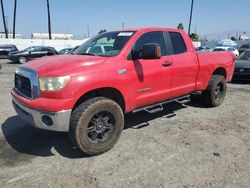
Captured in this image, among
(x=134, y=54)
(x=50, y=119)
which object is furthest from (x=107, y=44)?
(x=50, y=119)

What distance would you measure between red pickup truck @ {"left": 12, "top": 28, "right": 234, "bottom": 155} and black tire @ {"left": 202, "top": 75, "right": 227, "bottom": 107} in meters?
0.98

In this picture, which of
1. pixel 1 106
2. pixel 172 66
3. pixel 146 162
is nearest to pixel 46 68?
pixel 146 162

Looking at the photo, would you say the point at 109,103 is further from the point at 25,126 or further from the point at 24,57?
the point at 24,57

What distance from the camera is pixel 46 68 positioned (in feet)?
13.0

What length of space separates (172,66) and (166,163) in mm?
2086

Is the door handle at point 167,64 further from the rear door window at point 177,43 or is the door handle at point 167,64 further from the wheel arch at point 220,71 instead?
the wheel arch at point 220,71

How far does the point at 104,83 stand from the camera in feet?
13.7

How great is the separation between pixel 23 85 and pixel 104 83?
1294mm

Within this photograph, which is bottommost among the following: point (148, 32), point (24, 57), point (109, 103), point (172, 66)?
point (24, 57)

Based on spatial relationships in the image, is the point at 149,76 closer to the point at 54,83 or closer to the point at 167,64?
the point at 167,64

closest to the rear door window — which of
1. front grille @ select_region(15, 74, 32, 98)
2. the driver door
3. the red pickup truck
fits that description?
the red pickup truck

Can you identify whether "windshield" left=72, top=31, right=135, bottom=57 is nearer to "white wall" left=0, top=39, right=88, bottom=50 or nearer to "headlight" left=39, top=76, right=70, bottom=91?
"headlight" left=39, top=76, right=70, bottom=91

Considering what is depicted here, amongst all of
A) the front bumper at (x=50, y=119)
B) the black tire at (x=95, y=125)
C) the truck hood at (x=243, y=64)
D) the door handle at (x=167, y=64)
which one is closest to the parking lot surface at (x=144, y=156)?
the black tire at (x=95, y=125)

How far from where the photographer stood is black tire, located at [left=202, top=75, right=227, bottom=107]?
6.75 m
